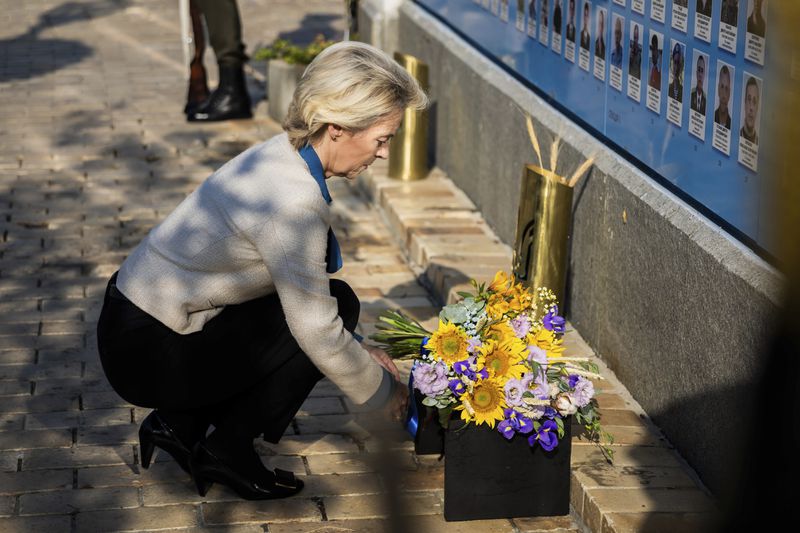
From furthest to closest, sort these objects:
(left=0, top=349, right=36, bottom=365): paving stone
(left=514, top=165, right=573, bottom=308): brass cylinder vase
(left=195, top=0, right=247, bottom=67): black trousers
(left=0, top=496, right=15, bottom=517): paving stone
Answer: (left=195, top=0, right=247, bottom=67): black trousers, (left=0, top=349, right=36, bottom=365): paving stone, (left=514, top=165, right=573, bottom=308): brass cylinder vase, (left=0, top=496, right=15, bottom=517): paving stone

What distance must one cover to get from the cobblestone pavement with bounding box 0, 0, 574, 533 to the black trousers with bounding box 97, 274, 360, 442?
0.36 metres

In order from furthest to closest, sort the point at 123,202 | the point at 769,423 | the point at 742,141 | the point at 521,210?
1. the point at 123,202
2. the point at 521,210
3. the point at 742,141
4. the point at 769,423

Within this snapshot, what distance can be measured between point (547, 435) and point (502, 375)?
240mm

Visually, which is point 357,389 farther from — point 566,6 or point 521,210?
point 566,6

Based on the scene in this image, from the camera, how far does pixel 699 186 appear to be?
13.3ft

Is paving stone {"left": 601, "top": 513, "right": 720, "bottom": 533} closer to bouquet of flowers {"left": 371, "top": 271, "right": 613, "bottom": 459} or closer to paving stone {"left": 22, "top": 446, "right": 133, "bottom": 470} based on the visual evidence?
bouquet of flowers {"left": 371, "top": 271, "right": 613, "bottom": 459}

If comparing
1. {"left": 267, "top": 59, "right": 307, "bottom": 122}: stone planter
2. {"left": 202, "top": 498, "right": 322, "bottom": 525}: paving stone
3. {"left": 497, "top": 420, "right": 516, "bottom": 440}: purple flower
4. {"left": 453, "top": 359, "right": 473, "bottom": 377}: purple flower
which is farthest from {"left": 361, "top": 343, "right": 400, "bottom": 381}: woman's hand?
{"left": 267, "top": 59, "right": 307, "bottom": 122}: stone planter

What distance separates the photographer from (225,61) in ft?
31.0

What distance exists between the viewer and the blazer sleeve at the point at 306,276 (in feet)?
10.8

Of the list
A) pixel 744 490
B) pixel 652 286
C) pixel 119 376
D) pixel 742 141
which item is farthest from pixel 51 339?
pixel 744 490

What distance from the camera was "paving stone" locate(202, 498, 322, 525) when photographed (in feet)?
12.6

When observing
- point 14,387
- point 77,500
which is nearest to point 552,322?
point 77,500

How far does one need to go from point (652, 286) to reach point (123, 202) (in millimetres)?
4161

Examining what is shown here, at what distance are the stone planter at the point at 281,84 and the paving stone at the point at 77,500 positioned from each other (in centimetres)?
547
